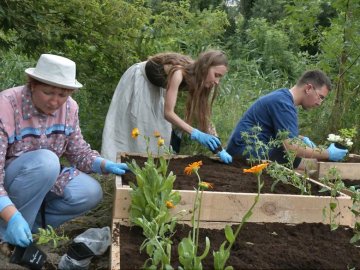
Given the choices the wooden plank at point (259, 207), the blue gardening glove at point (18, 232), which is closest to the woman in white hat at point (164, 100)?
the wooden plank at point (259, 207)

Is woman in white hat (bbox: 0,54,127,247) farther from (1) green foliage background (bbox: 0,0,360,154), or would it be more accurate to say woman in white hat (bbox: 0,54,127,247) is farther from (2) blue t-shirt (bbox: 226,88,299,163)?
(2) blue t-shirt (bbox: 226,88,299,163)

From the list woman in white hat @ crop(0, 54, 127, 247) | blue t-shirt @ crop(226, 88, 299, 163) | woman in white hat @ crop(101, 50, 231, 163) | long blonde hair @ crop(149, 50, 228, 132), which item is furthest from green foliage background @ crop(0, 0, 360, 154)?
woman in white hat @ crop(0, 54, 127, 247)

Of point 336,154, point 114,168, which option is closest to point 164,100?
point 336,154

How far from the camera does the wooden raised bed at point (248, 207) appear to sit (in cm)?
302

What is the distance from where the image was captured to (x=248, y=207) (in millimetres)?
3131

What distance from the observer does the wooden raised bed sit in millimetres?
3018

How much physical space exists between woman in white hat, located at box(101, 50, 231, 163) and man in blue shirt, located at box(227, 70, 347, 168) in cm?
31

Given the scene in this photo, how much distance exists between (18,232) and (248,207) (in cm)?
122

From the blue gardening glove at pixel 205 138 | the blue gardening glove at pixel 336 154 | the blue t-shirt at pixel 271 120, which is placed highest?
the blue t-shirt at pixel 271 120

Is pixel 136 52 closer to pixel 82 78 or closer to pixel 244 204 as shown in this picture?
pixel 82 78

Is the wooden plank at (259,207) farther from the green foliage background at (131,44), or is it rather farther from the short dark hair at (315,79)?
the green foliage background at (131,44)

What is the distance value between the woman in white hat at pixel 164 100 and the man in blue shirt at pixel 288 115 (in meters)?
0.31

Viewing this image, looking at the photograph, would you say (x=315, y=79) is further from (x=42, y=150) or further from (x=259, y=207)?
(x=42, y=150)

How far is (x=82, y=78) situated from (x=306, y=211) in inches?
113
